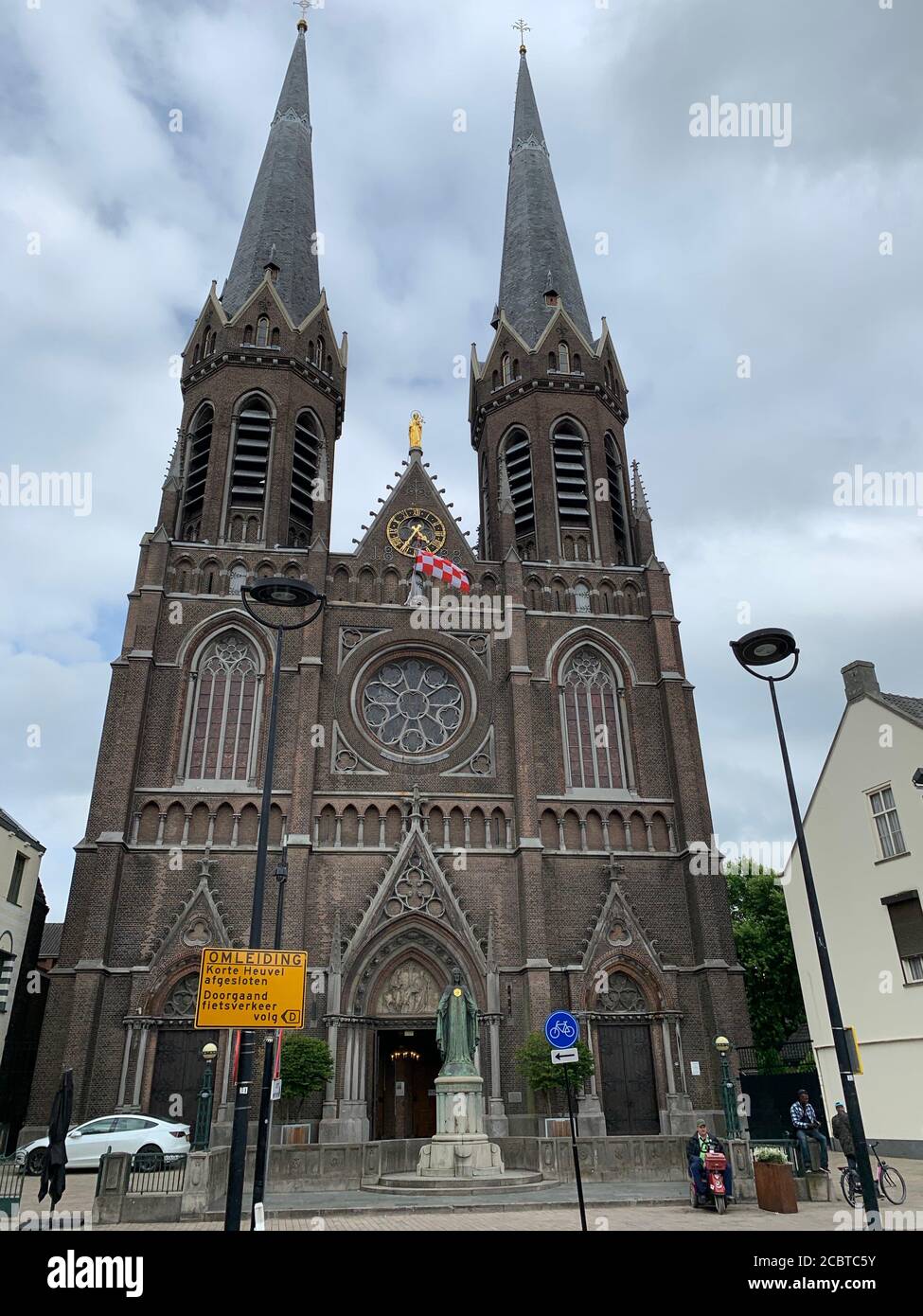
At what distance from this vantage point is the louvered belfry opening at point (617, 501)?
38.1 m

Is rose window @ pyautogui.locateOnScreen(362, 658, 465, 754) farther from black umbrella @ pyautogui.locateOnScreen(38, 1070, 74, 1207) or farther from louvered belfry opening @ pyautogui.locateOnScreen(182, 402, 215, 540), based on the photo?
black umbrella @ pyautogui.locateOnScreen(38, 1070, 74, 1207)

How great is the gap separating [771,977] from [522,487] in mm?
24844

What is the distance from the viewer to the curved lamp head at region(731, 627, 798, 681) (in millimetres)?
13375

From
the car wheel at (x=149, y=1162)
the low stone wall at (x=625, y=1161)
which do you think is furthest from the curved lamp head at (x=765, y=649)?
the car wheel at (x=149, y=1162)

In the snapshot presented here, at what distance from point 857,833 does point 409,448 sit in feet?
73.9

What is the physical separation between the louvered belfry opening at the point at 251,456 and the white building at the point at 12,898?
14.1 metres

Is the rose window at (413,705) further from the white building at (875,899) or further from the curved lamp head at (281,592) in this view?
the curved lamp head at (281,592)

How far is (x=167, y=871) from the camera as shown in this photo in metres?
27.8

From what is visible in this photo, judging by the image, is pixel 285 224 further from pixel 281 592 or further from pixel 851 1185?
pixel 851 1185

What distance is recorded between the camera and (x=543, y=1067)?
24.5m

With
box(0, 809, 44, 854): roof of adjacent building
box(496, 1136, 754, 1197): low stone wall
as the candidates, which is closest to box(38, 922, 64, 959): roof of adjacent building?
box(0, 809, 44, 854): roof of adjacent building
